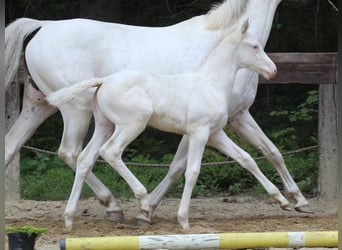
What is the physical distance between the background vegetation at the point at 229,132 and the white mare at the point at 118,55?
251 cm

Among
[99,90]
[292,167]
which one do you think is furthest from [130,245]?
[292,167]

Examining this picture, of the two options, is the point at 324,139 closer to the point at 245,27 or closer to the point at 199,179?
the point at 199,179

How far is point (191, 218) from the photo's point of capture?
8.24m

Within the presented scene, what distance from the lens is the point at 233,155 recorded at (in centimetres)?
749

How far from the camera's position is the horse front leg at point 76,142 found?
25.8 ft

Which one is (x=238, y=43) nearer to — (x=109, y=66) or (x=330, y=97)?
(x=109, y=66)

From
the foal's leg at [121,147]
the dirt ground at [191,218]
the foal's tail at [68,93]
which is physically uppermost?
the foal's tail at [68,93]

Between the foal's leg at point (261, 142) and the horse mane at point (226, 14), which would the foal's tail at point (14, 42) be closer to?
the horse mane at point (226, 14)

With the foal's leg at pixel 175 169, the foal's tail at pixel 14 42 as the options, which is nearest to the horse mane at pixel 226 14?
the foal's leg at pixel 175 169

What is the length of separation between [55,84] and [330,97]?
302 centimetres

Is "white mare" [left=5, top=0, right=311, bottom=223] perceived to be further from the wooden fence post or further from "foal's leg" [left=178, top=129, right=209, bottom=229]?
the wooden fence post

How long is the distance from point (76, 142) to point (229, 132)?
327cm

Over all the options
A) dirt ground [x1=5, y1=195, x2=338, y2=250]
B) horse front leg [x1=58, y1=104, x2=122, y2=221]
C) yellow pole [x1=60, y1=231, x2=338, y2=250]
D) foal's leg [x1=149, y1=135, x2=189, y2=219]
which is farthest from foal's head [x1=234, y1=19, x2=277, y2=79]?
yellow pole [x1=60, y1=231, x2=338, y2=250]

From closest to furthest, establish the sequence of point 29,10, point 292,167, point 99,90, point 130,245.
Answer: point 130,245, point 99,90, point 292,167, point 29,10
